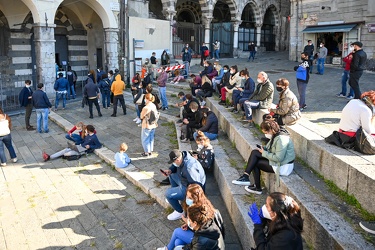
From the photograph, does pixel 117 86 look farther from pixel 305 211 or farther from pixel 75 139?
pixel 305 211

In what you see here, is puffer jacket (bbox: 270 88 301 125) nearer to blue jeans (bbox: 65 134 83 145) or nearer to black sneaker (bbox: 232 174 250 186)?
black sneaker (bbox: 232 174 250 186)

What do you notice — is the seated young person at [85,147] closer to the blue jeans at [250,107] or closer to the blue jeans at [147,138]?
the blue jeans at [147,138]

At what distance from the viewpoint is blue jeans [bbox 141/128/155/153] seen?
793 centimetres

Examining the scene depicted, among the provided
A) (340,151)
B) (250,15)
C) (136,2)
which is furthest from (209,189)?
(250,15)

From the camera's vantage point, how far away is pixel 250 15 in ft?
88.8

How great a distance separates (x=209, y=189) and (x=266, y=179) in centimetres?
126

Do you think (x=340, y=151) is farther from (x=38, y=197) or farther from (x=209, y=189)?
(x=38, y=197)

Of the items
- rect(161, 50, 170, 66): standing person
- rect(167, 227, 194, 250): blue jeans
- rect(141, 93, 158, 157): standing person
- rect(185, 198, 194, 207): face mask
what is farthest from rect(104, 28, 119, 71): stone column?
rect(185, 198, 194, 207): face mask

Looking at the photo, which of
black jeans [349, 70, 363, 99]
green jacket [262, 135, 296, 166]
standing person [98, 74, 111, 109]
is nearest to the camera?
green jacket [262, 135, 296, 166]

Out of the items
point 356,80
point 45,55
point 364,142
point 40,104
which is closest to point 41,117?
point 40,104

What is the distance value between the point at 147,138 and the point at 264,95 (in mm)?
2810

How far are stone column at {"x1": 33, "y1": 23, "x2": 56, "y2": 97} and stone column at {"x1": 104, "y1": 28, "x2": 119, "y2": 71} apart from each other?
304 cm

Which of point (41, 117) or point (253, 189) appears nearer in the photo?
point (253, 189)

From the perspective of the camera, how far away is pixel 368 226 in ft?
11.4
